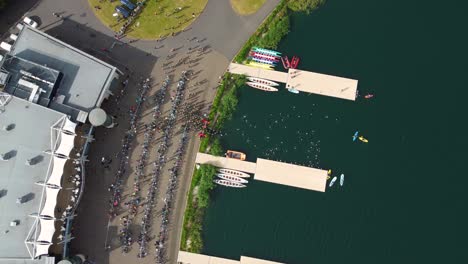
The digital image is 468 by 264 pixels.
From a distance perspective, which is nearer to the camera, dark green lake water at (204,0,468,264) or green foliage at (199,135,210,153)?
dark green lake water at (204,0,468,264)

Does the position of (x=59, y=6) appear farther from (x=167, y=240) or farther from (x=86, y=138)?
(x=167, y=240)

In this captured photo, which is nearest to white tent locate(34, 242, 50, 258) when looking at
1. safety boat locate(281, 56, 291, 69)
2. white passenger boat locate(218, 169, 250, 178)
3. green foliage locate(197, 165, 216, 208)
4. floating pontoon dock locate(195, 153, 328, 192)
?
green foliage locate(197, 165, 216, 208)

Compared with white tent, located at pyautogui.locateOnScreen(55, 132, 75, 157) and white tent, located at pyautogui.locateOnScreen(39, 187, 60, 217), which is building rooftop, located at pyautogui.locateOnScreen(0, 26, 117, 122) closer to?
white tent, located at pyautogui.locateOnScreen(55, 132, 75, 157)

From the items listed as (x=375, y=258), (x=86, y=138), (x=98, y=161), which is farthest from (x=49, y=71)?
(x=375, y=258)

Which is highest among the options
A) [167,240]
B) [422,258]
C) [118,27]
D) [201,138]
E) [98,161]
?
[118,27]

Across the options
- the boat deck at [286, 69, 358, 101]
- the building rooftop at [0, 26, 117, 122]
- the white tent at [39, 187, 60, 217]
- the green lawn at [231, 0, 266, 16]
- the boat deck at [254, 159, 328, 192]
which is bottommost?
the white tent at [39, 187, 60, 217]

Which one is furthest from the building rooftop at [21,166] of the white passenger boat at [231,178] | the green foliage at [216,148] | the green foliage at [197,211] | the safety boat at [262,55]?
the safety boat at [262,55]
